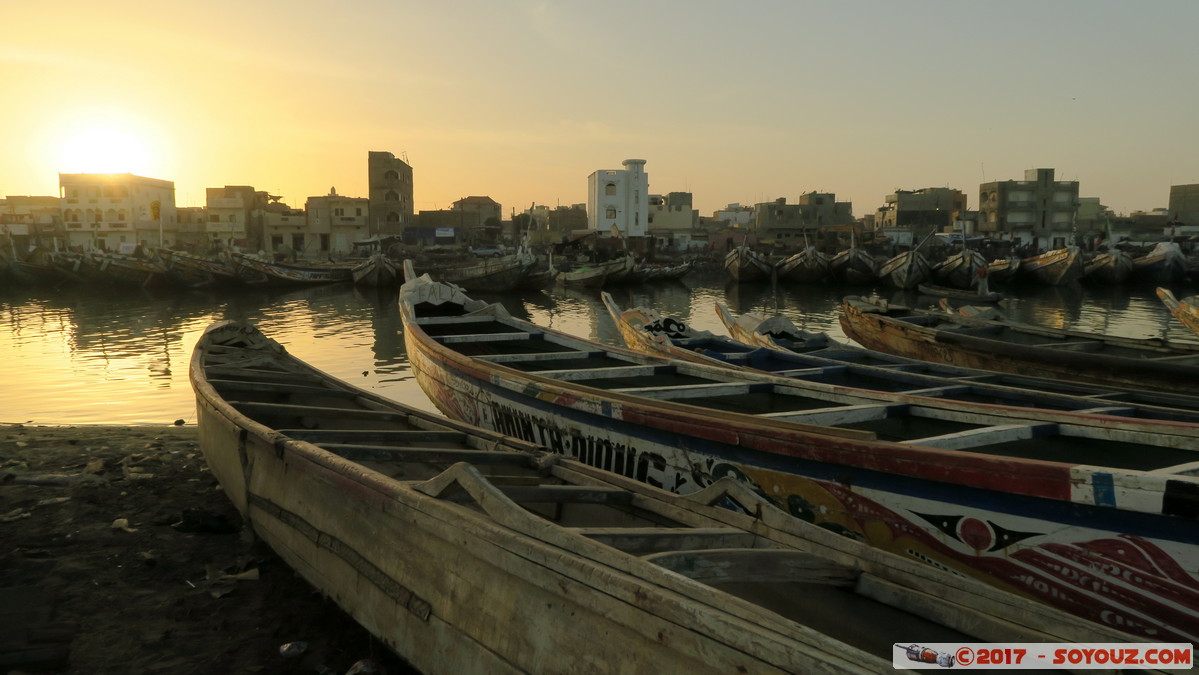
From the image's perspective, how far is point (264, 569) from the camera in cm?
473

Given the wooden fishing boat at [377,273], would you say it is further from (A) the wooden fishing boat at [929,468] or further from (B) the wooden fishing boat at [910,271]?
(A) the wooden fishing boat at [929,468]

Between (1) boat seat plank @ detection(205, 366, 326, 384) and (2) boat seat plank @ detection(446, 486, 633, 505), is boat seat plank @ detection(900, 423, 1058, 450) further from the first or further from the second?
(1) boat seat plank @ detection(205, 366, 326, 384)

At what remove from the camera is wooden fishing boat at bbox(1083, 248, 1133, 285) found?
4184 cm

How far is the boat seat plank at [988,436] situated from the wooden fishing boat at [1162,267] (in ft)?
157

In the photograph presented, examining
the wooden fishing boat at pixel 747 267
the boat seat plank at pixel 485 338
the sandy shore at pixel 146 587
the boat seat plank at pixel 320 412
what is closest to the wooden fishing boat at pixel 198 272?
the wooden fishing boat at pixel 747 267

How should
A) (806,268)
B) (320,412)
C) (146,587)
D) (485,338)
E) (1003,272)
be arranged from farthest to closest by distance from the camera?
(806,268)
(1003,272)
(485,338)
(320,412)
(146,587)

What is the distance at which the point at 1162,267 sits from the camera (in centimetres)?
4222

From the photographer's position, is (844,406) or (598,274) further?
(598,274)

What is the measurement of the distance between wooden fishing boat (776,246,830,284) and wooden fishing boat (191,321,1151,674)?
42425mm

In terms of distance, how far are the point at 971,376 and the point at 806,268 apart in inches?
1538

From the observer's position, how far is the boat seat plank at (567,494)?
3.76 metres

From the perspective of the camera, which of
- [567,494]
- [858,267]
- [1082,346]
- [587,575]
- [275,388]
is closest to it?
[587,575]

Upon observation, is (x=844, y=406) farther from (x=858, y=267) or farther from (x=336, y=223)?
(x=336, y=223)

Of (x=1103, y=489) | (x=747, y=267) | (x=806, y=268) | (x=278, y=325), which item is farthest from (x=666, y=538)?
(x=806, y=268)
